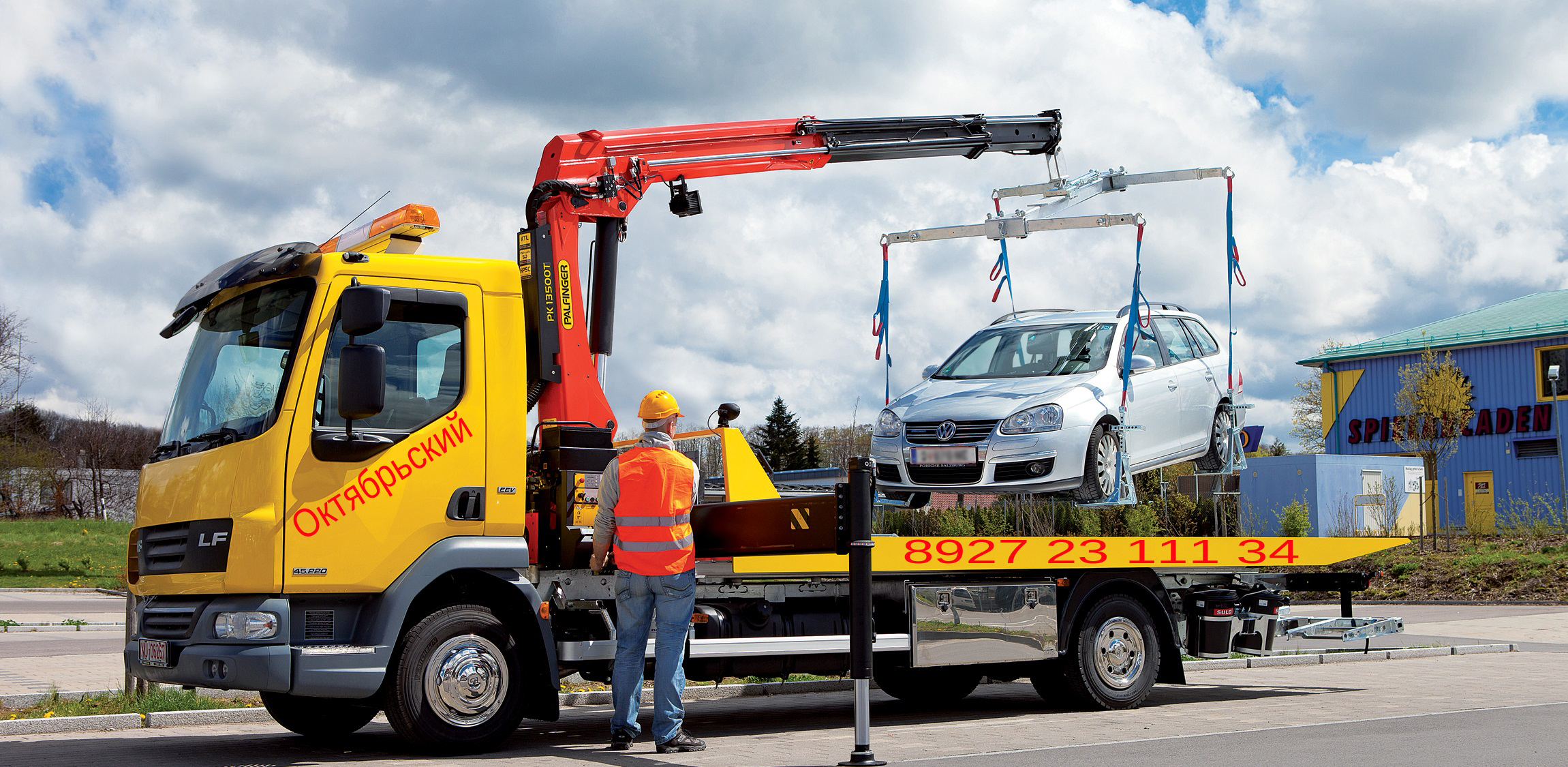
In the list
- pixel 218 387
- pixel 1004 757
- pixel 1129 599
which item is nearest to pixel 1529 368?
pixel 1129 599

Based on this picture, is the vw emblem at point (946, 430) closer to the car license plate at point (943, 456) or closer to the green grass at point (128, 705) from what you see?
the car license plate at point (943, 456)

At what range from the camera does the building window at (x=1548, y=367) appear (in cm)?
3800

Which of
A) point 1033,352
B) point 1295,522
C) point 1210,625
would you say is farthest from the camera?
point 1295,522

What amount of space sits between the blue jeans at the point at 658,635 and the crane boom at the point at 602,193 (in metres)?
1.22

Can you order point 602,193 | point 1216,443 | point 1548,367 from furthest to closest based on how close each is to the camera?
1. point 1548,367
2. point 1216,443
3. point 602,193

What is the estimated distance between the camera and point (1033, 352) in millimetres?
10539

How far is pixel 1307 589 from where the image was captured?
10.7 meters

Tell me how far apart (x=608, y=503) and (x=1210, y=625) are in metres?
5.14

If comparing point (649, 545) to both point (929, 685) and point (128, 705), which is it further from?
point (128, 705)

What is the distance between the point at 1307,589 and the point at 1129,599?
6.46 feet

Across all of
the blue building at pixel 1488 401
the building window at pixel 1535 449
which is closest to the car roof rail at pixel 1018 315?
the blue building at pixel 1488 401

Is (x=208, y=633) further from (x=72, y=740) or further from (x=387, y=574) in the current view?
(x=72, y=740)

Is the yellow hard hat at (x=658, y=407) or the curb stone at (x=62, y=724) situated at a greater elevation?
the yellow hard hat at (x=658, y=407)

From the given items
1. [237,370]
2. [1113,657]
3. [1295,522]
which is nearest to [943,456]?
[1113,657]
